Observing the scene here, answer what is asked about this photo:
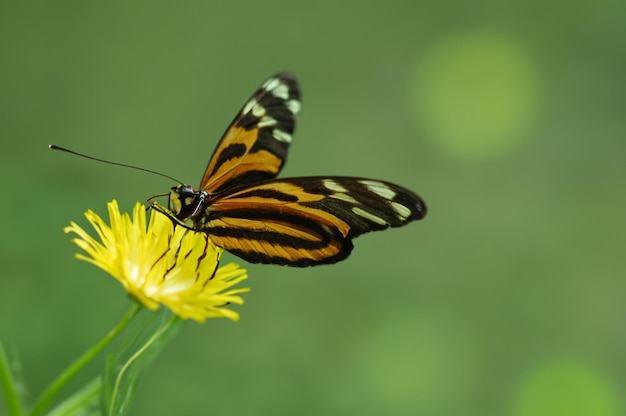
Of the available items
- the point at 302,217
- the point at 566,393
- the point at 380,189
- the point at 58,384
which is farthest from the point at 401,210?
the point at 566,393

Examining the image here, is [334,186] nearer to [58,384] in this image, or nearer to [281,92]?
[281,92]

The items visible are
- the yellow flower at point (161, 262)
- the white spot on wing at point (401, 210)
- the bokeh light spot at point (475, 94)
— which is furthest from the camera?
the bokeh light spot at point (475, 94)

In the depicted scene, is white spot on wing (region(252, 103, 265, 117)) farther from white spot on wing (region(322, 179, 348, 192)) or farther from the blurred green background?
the blurred green background

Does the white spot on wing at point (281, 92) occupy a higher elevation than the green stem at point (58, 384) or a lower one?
higher

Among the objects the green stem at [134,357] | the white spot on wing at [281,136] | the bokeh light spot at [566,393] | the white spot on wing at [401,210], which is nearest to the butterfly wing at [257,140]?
the white spot on wing at [281,136]

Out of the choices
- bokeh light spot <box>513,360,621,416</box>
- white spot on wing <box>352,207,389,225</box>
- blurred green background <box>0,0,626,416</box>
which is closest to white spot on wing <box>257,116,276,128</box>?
white spot on wing <box>352,207,389,225</box>

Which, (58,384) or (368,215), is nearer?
(58,384)

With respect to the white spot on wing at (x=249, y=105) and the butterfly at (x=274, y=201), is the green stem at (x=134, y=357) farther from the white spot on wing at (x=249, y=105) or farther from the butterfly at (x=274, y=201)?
the white spot on wing at (x=249, y=105)
